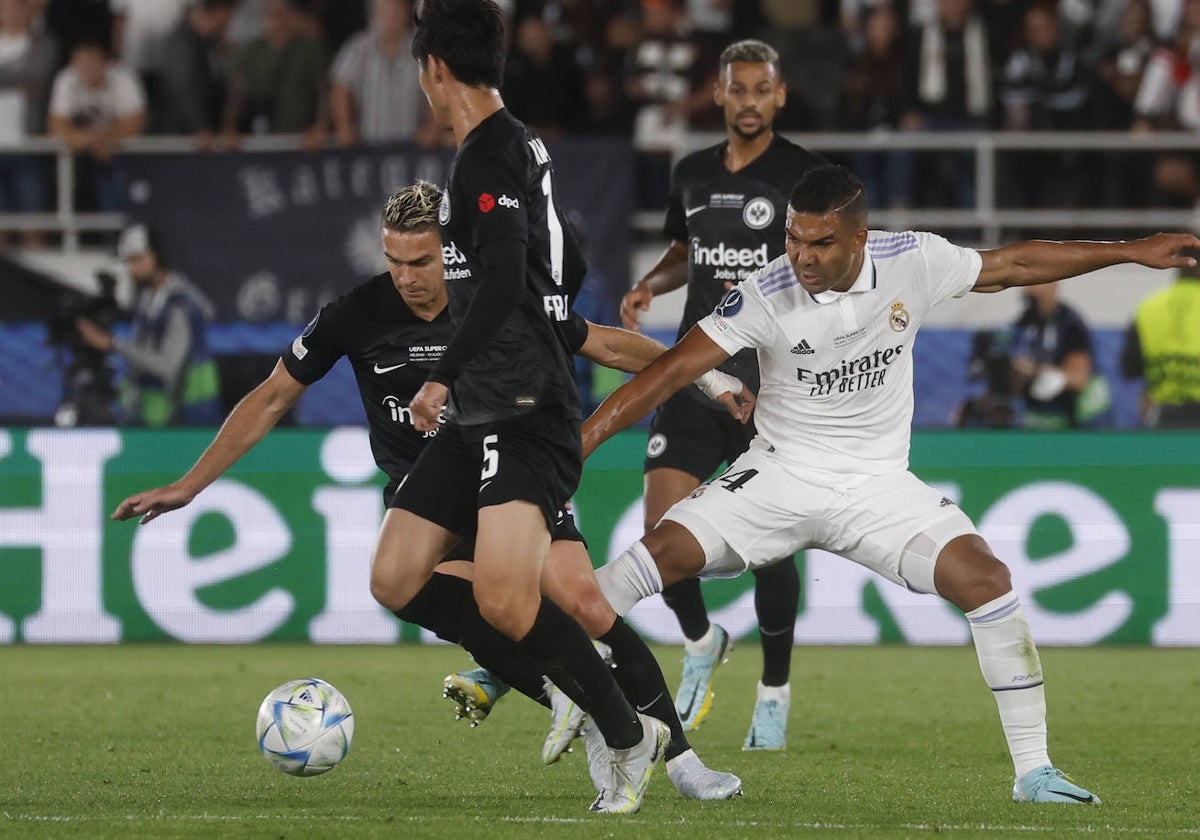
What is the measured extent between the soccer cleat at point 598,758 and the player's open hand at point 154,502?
1.42 m

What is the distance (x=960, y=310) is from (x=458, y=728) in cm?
693

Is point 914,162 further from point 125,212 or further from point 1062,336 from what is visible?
point 125,212

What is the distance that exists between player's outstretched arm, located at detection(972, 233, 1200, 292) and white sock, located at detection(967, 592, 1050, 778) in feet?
3.36

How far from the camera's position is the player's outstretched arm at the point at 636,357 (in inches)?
247

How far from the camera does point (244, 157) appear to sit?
14.0 metres

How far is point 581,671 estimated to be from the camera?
18.6 ft

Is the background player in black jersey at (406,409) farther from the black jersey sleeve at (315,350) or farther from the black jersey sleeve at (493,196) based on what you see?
the black jersey sleeve at (493,196)

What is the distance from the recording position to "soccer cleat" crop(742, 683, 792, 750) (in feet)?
24.5

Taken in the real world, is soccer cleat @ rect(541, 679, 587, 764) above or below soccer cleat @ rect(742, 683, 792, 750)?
above

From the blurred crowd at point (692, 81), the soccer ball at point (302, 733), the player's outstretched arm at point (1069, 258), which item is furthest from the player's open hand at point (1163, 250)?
the blurred crowd at point (692, 81)

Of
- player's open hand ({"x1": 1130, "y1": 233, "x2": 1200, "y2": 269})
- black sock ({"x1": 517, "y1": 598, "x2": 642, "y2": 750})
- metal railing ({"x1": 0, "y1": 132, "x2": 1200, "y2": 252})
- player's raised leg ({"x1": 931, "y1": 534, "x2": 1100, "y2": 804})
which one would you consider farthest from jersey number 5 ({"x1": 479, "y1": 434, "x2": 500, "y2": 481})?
metal railing ({"x1": 0, "y1": 132, "x2": 1200, "y2": 252})

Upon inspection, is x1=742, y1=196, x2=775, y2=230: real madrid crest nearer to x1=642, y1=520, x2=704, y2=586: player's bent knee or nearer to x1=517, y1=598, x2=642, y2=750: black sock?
x1=642, y1=520, x2=704, y2=586: player's bent knee

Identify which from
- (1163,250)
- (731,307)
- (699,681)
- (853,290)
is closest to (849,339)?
(853,290)

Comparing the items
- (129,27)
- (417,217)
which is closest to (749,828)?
(417,217)
